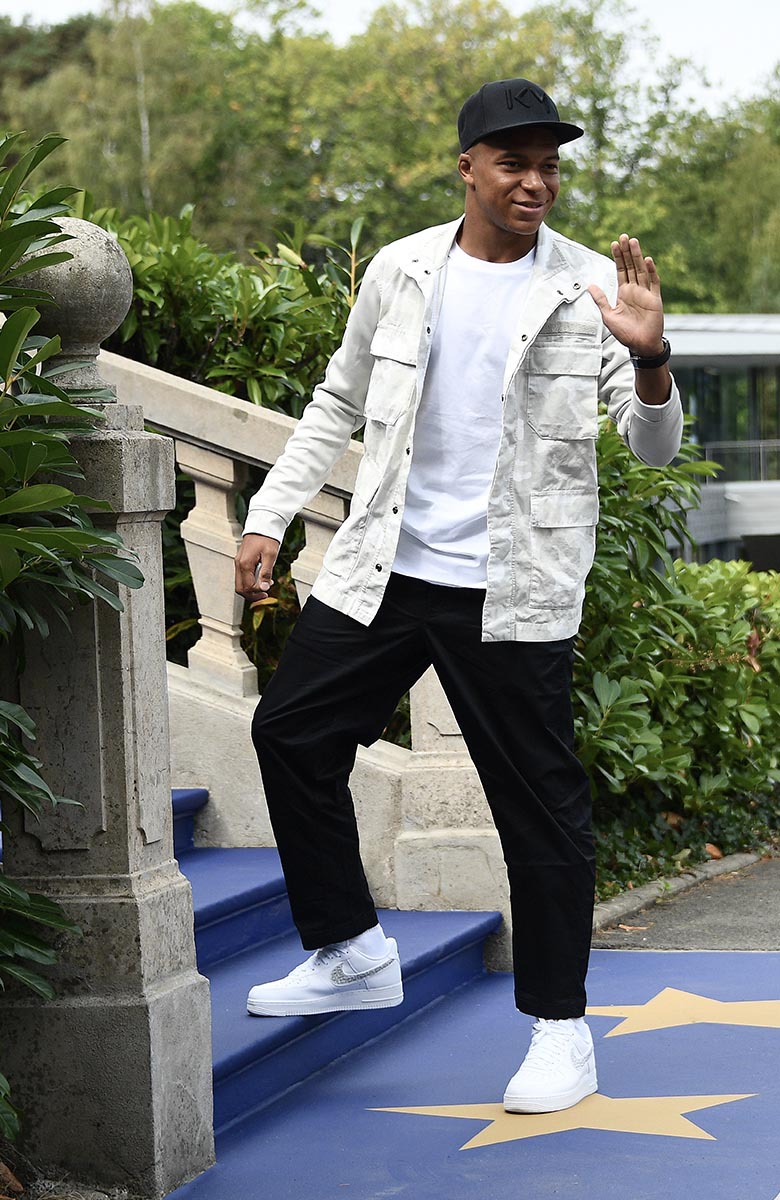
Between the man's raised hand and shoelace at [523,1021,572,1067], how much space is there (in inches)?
45.1

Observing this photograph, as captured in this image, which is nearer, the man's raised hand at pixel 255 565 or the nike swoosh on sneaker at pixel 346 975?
the man's raised hand at pixel 255 565

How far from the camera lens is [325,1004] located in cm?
363

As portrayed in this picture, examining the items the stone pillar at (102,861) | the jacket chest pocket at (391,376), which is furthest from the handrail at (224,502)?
the stone pillar at (102,861)

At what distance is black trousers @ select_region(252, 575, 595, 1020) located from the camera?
133 inches

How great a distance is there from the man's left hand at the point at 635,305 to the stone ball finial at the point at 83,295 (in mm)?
1002

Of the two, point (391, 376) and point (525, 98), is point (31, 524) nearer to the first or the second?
point (391, 376)

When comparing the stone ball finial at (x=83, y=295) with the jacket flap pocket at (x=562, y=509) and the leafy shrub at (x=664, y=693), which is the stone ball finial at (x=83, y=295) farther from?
the leafy shrub at (x=664, y=693)

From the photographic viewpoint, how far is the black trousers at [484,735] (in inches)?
133

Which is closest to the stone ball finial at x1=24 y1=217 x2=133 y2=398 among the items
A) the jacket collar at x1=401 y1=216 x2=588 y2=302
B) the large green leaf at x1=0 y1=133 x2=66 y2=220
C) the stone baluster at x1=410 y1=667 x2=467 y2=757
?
the large green leaf at x1=0 y1=133 x2=66 y2=220

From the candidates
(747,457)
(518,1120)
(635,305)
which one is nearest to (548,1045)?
(518,1120)

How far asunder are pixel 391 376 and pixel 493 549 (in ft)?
1.51

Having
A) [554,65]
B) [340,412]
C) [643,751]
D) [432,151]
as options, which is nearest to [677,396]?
[340,412]

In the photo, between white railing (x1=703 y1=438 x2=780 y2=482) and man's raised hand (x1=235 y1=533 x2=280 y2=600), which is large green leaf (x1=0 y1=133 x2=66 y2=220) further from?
white railing (x1=703 y1=438 x2=780 y2=482)

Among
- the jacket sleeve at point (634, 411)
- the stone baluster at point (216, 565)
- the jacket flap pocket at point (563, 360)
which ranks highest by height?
the jacket flap pocket at point (563, 360)
